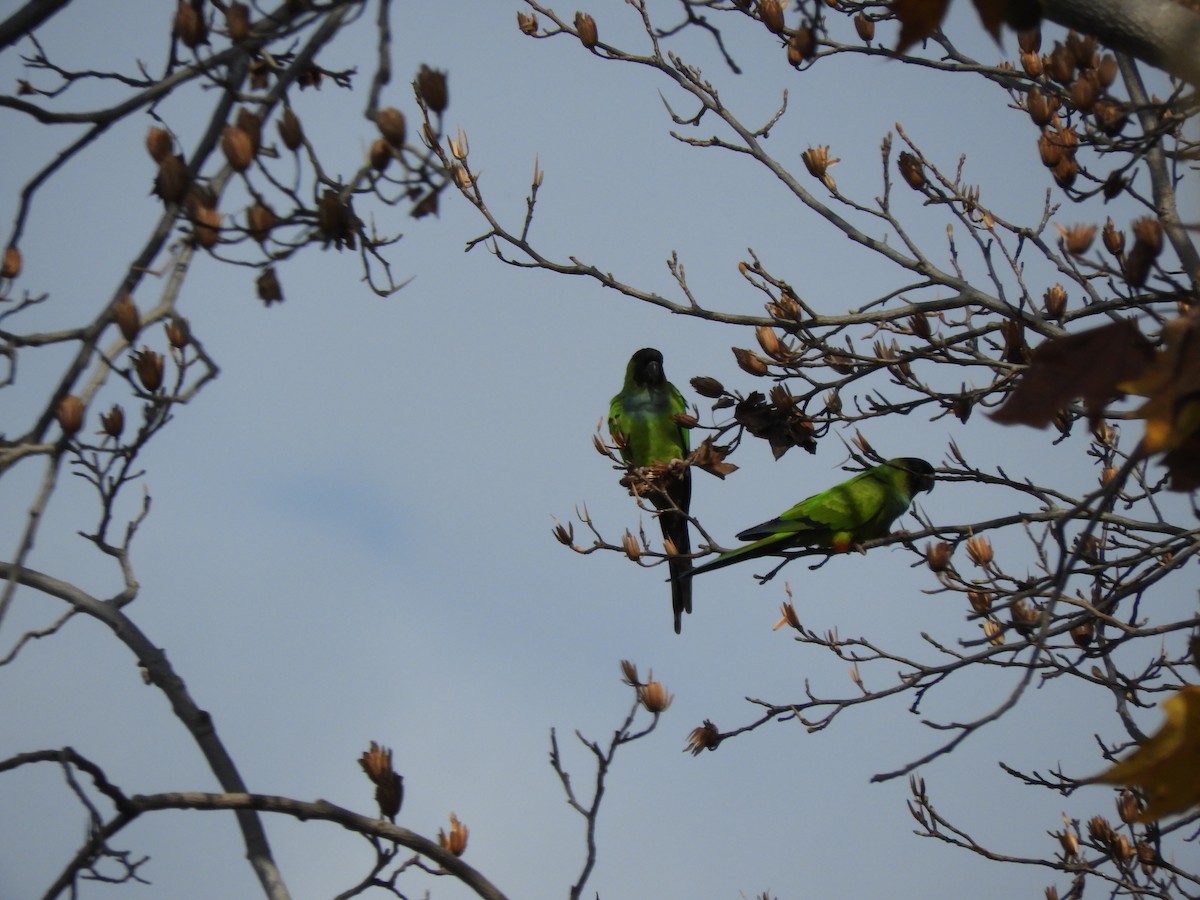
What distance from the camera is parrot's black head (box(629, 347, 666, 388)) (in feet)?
27.1

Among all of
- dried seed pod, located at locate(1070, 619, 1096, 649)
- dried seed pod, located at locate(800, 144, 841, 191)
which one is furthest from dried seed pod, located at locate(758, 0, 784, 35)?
dried seed pod, located at locate(1070, 619, 1096, 649)

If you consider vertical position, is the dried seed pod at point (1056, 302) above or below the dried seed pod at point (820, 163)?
below

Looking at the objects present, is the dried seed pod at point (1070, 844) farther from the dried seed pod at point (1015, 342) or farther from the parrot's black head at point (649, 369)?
the parrot's black head at point (649, 369)

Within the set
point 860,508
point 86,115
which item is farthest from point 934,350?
point 86,115

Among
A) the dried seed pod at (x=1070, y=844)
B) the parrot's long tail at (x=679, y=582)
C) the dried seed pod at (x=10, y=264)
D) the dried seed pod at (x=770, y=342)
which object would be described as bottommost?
the dried seed pod at (x=1070, y=844)

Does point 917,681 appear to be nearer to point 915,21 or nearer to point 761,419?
point 761,419

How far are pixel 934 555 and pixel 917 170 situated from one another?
1.71 m

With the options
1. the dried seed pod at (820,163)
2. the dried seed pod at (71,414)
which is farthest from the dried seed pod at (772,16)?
the dried seed pod at (71,414)

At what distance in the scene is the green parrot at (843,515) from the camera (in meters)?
5.80

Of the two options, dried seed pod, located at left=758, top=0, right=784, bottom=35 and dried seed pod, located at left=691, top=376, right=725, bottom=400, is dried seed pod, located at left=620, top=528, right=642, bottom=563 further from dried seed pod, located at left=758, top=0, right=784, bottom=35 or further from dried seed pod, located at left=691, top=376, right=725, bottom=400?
dried seed pod, located at left=758, top=0, right=784, bottom=35

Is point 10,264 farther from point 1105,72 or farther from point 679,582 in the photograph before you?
point 679,582

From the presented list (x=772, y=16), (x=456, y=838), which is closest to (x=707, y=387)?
(x=772, y=16)

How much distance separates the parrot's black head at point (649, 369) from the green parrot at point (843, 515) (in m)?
2.16

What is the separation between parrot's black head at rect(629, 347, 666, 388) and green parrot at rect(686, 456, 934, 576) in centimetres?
216
